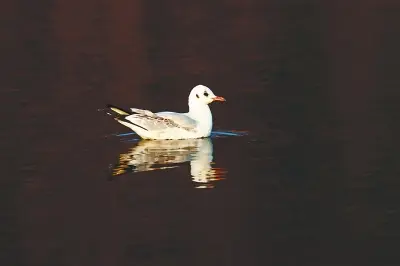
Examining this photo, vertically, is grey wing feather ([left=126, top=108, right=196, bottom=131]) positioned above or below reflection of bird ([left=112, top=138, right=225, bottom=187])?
above

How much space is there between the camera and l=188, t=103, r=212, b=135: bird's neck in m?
17.3

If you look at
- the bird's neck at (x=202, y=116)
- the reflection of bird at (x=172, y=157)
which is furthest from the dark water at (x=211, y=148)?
the bird's neck at (x=202, y=116)

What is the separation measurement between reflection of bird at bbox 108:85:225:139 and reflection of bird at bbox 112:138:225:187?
4.2 inches

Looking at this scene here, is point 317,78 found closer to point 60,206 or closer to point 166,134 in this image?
point 166,134

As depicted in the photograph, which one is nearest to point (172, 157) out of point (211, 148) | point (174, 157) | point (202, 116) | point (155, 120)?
point (174, 157)

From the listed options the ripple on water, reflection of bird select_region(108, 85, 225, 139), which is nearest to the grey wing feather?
reflection of bird select_region(108, 85, 225, 139)

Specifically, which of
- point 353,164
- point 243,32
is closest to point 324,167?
point 353,164

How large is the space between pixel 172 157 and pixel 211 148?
80 cm

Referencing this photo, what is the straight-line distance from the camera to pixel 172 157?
52.2ft

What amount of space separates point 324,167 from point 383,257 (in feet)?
12.5

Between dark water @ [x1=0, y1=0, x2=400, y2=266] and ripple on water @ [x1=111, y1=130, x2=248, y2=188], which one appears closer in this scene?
dark water @ [x1=0, y1=0, x2=400, y2=266]

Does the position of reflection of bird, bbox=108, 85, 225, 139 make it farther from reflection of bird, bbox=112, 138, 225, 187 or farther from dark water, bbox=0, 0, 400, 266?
dark water, bbox=0, 0, 400, 266

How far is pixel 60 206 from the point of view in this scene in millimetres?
13023

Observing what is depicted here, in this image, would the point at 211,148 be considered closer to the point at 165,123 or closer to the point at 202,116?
the point at 165,123
